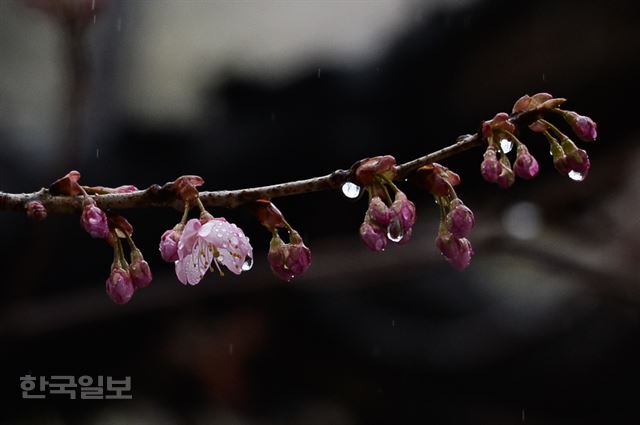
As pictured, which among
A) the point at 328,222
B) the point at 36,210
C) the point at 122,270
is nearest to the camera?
the point at 36,210

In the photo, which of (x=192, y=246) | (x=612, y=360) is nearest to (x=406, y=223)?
(x=192, y=246)

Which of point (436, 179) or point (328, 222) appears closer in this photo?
point (436, 179)

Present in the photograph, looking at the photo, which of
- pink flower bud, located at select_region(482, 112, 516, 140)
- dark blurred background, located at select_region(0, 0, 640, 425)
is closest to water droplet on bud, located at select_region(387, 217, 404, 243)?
pink flower bud, located at select_region(482, 112, 516, 140)

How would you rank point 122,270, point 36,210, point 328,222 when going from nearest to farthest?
point 36,210 → point 122,270 → point 328,222

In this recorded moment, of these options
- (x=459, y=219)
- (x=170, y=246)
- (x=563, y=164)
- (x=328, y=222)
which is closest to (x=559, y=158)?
(x=563, y=164)

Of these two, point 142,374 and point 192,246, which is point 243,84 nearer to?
point 142,374

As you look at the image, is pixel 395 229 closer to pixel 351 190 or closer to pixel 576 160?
pixel 351 190
